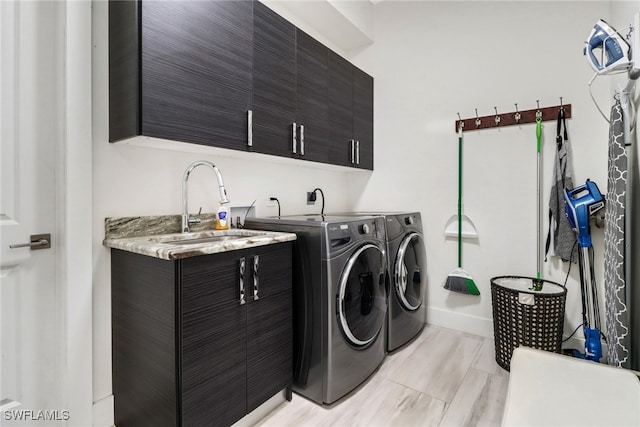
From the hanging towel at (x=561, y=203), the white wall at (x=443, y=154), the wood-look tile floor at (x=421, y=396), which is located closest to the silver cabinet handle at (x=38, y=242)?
the white wall at (x=443, y=154)

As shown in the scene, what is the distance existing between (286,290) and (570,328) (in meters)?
2.00

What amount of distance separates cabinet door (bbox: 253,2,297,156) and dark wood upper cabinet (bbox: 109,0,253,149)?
0.27 ft

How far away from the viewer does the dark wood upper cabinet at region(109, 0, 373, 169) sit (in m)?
1.29

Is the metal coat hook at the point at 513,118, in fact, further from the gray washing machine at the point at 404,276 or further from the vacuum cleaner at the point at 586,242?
the gray washing machine at the point at 404,276

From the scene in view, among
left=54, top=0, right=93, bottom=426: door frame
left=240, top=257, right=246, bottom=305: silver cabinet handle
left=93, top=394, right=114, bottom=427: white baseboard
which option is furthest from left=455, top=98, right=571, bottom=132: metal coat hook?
left=93, top=394, right=114, bottom=427: white baseboard

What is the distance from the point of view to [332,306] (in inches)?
61.9

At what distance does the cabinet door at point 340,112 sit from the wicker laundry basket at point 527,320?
57.1 inches

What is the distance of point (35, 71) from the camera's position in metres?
1.29

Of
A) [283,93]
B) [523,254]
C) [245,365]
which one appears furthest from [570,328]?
[283,93]

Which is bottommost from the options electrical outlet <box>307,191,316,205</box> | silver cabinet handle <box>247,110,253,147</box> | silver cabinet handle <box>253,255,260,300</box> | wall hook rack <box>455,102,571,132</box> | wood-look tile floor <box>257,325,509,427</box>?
wood-look tile floor <box>257,325,509,427</box>

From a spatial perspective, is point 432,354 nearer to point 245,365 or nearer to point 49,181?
point 245,365

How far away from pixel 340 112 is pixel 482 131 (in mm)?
1109

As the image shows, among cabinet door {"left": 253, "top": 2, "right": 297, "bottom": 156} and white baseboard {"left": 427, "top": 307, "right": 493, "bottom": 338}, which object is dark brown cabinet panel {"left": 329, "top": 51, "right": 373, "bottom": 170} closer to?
cabinet door {"left": 253, "top": 2, "right": 297, "bottom": 156}

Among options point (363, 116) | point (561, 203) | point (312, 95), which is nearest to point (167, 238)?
point (312, 95)
